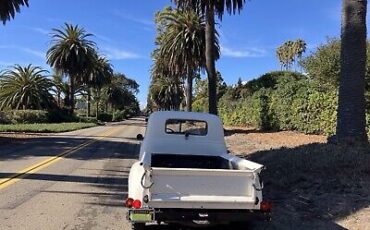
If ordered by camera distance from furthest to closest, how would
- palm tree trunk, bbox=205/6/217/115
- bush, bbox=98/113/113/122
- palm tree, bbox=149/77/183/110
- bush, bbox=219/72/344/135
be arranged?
1. bush, bbox=98/113/113/122
2. palm tree, bbox=149/77/183/110
3. palm tree trunk, bbox=205/6/217/115
4. bush, bbox=219/72/344/135

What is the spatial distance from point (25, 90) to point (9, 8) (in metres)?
37.9

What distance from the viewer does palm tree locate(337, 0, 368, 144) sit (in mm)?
12797

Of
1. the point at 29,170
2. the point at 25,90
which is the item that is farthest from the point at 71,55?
the point at 29,170

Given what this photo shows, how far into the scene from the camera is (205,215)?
6641 mm

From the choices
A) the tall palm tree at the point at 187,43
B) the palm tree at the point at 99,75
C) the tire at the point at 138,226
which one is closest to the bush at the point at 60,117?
the palm tree at the point at 99,75

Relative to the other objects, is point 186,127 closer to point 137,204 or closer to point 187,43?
point 137,204

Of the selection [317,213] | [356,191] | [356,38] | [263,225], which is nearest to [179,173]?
[263,225]

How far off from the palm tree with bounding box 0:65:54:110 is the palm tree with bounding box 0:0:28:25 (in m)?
35.6

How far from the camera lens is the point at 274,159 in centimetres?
1350

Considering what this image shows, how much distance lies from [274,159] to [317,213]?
191 inches

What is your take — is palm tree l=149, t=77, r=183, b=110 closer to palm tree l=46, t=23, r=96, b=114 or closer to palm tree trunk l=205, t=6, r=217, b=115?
palm tree l=46, t=23, r=96, b=114

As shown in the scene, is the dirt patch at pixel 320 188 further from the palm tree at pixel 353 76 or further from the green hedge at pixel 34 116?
the green hedge at pixel 34 116

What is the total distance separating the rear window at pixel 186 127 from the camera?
989 centimetres

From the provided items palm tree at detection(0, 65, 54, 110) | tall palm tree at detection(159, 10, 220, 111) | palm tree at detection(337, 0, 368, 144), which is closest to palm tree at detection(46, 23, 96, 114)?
palm tree at detection(0, 65, 54, 110)
